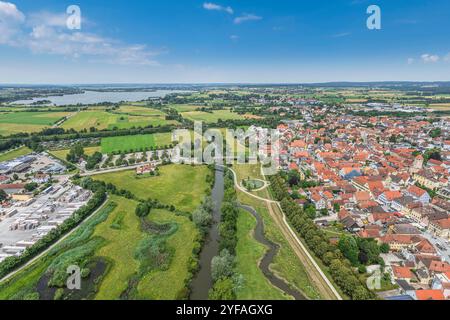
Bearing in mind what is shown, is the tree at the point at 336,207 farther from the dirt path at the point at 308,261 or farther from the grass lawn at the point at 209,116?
the grass lawn at the point at 209,116

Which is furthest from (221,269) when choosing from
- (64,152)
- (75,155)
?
(64,152)

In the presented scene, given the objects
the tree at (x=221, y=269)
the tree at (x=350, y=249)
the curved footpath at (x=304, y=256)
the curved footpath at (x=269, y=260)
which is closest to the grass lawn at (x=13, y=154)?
the curved footpath at (x=269, y=260)

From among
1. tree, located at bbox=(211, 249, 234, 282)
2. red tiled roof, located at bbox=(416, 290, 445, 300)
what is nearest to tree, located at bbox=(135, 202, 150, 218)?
tree, located at bbox=(211, 249, 234, 282)

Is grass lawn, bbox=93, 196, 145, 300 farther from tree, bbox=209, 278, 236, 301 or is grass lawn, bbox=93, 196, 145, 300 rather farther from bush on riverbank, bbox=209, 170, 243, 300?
bush on riverbank, bbox=209, 170, 243, 300

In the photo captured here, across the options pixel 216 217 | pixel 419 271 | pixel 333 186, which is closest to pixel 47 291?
pixel 216 217
